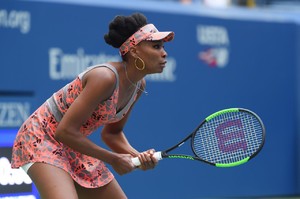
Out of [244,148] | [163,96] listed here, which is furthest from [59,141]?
[163,96]

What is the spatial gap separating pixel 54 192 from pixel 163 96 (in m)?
4.00

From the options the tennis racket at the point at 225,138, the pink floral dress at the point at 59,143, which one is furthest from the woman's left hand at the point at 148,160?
the tennis racket at the point at 225,138

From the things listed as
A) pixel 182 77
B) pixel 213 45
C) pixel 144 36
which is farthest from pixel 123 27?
pixel 213 45

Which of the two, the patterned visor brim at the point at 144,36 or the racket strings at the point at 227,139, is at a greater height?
the patterned visor brim at the point at 144,36

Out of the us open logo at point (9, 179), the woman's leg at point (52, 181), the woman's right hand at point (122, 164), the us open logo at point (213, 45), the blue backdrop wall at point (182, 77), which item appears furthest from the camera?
the us open logo at point (213, 45)

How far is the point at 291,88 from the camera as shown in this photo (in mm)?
8820

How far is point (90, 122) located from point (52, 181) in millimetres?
376

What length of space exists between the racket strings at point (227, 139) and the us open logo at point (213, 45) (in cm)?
363

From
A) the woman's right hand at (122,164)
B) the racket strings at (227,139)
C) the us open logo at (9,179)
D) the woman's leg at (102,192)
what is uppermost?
the woman's right hand at (122,164)

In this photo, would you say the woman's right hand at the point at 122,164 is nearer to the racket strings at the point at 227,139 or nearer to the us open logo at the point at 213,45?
the racket strings at the point at 227,139

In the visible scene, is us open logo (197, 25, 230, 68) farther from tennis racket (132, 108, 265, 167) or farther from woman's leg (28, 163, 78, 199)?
woman's leg (28, 163, 78, 199)

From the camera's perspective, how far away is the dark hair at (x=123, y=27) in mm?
4109

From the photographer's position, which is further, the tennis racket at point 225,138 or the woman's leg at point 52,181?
the tennis racket at point 225,138

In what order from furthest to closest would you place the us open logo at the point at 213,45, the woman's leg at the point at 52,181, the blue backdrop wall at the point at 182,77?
the us open logo at the point at 213,45, the blue backdrop wall at the point at 182,77, the woman's leg at the point at 52,181
